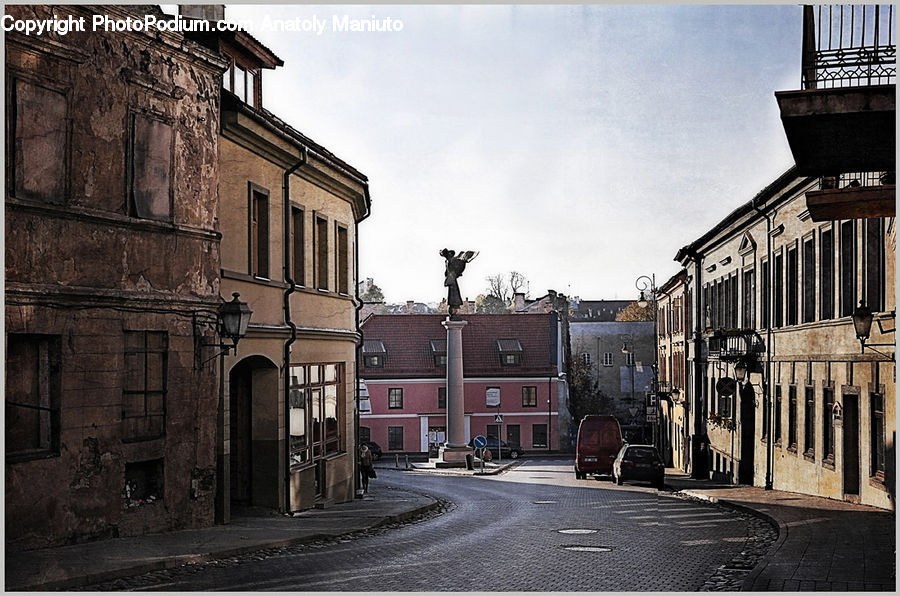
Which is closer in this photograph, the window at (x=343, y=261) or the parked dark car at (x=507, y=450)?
the window at (x=343, y=261)

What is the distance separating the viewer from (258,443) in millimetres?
18156

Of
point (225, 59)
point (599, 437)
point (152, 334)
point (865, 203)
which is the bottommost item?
point (599, 437)

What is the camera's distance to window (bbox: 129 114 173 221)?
13.4m

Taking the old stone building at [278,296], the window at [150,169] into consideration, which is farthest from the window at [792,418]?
the window at [150,169]

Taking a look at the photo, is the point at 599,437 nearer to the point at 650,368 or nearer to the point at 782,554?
the point at 782,554

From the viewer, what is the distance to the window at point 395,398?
199ft

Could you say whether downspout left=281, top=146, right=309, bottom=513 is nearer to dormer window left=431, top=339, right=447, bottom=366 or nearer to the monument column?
the monument column

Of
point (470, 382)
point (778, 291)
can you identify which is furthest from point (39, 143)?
point (470, 382)

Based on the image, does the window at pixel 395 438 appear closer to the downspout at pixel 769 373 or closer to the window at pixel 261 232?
the downspout at pixel 769 373

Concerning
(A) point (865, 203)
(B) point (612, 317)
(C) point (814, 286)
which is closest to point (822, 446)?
(C) point (814, 286)

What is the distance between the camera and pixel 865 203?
1351cm

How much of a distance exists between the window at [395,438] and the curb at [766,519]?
1318 inches

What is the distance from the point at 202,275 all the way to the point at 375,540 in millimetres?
4425

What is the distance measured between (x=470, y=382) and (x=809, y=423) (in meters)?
39.3
